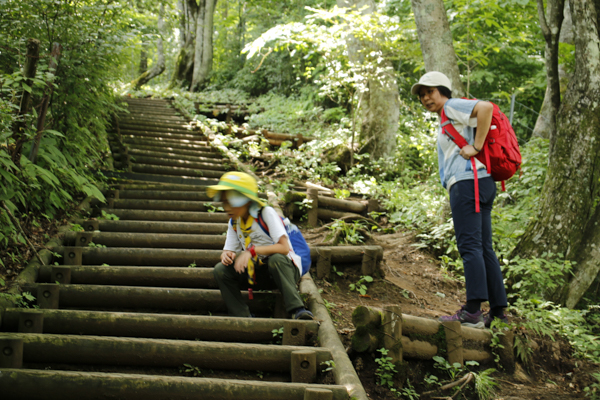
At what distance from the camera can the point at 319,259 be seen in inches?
186

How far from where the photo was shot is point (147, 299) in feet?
12.2

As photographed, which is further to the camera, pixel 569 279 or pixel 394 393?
pixel 569 279

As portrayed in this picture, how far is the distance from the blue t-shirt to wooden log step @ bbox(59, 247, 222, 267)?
2.52 metres

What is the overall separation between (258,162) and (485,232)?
7.16 metres

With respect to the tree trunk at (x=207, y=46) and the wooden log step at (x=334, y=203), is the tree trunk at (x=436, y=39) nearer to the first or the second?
the wooden log step at (x=334, y=203)

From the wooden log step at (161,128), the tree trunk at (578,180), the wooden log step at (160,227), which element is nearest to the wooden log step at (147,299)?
the wooden log step at (160,227)

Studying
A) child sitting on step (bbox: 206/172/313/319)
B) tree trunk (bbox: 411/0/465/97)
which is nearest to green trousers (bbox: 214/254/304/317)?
child sitting on step (bbox: 206/172/313/319)

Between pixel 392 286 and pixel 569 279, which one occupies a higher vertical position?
A: pixel 569 279

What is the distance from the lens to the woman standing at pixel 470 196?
3432mm

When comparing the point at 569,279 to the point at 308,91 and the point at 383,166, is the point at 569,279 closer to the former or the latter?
the point at 383,166

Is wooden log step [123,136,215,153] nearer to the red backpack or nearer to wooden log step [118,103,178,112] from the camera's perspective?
wooden log step [118,103,178,112]

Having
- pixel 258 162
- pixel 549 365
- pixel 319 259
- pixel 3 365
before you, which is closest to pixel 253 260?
pixel 319 259

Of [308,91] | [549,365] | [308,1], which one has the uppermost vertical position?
[308,1]

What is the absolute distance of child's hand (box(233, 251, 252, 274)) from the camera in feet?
11.3
